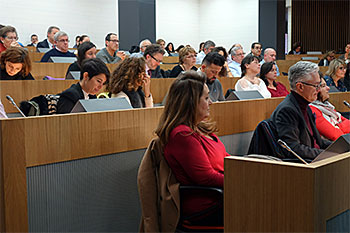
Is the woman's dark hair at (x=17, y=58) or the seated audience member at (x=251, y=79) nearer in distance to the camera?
the woman's dark hair at (x=17, y=58)

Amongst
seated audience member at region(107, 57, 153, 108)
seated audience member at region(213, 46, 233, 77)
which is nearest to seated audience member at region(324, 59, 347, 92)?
seated audience member at region(213, 46, 233, 77)

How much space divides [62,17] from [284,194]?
435 inches

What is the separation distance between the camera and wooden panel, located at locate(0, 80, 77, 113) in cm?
397

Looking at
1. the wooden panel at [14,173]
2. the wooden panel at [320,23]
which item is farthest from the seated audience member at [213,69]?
the wooden panel at [320,23]

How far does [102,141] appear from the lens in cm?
237

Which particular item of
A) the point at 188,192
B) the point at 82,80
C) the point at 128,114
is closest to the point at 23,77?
the point at 82,80

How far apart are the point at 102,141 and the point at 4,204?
575mm

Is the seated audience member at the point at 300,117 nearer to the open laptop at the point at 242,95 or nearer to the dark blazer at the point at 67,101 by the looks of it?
the open laptop at the point at 242,95

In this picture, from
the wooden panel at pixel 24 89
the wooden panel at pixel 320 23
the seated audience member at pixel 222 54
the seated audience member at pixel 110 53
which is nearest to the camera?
the wooden panel at pixel 24 89

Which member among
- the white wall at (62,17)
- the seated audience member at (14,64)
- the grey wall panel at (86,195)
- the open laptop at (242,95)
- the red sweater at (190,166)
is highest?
the white wall at (62,17)

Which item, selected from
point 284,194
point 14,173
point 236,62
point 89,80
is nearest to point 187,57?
point 236,62

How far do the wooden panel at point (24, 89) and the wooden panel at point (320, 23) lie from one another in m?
14.7

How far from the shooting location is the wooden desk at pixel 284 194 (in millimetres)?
1254

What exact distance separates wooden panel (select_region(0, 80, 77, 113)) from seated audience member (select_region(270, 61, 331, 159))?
2288mm
